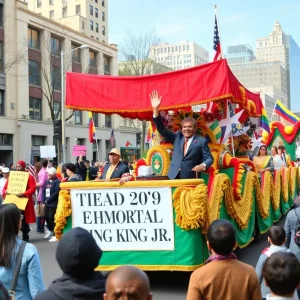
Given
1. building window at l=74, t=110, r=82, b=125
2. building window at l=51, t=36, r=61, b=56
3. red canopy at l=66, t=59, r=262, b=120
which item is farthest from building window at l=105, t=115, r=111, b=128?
red canopy at l=66, t=59, r=262, b=120

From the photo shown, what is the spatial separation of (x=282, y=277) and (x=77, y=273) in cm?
110

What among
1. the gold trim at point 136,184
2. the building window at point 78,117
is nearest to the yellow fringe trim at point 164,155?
the gold trim at point 136,184

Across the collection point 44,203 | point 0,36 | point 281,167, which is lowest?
point 44,203

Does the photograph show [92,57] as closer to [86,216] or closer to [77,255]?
[86,216]

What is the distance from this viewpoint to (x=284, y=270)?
260 cm

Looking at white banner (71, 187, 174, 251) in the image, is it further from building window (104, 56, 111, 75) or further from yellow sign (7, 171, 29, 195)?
building window (104, 56, 111, 75)

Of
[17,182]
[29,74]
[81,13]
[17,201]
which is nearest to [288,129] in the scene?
[17,182]

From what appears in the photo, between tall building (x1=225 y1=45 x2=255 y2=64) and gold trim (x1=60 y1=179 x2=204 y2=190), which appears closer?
gold trim (x1=60 y1=179 x2=204 y2=190)

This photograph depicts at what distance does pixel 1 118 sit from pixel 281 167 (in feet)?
90.7

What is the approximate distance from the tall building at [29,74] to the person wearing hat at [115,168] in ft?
87.6

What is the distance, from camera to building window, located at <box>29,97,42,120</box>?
1555 inches

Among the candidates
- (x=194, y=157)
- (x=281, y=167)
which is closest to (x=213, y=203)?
(x=194, y=157)

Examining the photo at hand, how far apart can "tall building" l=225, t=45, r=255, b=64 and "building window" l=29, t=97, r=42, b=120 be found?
112 m

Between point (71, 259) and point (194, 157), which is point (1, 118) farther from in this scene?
point (71, 259)
